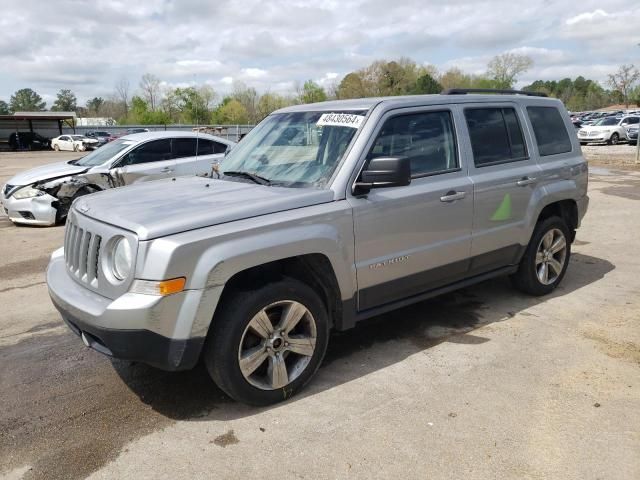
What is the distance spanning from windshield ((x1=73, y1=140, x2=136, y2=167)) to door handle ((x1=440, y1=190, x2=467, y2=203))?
22.8 feet

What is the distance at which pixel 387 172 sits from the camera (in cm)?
339

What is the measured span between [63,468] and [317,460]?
133 centimetres

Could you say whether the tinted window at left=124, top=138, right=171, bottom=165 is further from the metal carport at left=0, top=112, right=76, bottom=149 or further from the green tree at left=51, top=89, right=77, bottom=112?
the green tree at left=51, top=89, right=77, bottom=112

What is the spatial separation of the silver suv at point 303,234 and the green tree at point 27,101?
13522 cm

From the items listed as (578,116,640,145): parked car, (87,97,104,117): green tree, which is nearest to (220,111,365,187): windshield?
(578,116,640,145): parked car

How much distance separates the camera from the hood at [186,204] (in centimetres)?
301

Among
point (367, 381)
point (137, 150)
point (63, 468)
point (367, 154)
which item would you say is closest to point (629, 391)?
point (367, 381)

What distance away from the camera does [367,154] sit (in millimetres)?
3721

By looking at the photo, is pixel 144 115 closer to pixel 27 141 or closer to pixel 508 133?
pixel 27 141

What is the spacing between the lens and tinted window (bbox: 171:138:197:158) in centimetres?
971

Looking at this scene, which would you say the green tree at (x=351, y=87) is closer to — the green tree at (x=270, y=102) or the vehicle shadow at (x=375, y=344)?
the green tree at (x=270, y=102)

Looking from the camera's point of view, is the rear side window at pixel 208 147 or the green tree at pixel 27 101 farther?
the green tree at pixel 27 101

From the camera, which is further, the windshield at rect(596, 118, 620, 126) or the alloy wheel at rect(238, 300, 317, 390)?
the windshield at rect(596, 118, 620, 126)

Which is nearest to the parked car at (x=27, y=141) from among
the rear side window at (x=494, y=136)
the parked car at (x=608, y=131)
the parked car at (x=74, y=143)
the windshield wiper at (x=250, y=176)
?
the parked car at (x=74, y=143)
